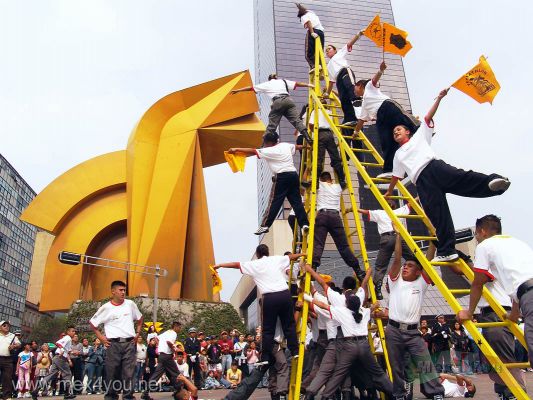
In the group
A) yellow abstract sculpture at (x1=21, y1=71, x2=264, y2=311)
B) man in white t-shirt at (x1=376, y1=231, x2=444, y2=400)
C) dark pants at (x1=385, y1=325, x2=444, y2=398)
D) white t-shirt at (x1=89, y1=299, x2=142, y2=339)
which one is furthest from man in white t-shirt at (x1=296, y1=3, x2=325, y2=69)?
yellow abstract sculpture at (x1=21, y1=71, x2=264, y2=311)

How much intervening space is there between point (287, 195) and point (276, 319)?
2121 millimetres

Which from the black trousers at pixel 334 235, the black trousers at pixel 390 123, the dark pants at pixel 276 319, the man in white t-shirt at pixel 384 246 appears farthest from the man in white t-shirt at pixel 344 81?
the dark pants at pixel 276 319

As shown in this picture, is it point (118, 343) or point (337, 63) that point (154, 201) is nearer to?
point (337, 63)

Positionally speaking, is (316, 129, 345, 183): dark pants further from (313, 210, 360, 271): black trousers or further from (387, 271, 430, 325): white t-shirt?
(387, 271, 430, 325): white t-shirt

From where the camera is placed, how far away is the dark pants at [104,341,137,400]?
6859 millimetres

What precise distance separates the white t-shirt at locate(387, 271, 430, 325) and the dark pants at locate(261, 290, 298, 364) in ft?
4.62

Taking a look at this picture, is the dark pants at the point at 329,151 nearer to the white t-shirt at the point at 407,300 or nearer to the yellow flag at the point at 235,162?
the yellow flag at the point at 235,162

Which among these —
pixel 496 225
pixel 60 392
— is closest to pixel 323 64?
pixel 496 225

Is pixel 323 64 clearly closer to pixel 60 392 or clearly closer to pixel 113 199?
pixel 60 392

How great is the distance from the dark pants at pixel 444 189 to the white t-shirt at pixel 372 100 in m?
2.31

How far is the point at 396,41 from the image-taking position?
278 inches

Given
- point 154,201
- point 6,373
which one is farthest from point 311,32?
point 154,201

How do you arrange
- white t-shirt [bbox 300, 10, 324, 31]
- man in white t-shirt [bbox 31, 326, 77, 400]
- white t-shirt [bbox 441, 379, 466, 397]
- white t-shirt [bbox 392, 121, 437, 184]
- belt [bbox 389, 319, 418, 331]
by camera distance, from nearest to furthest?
white t-shirt [bbox 392, 121, 437, 184] < belt [bbox 389, 319, 418, 331] < white t-shirt [bbox 441, 379, 466, 397] < white t-shirt [bbox 300, 10, 324, 31] < man in white t-shirt [bbox 31, 326, 77, 400]

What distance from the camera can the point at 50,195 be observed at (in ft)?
82.1
